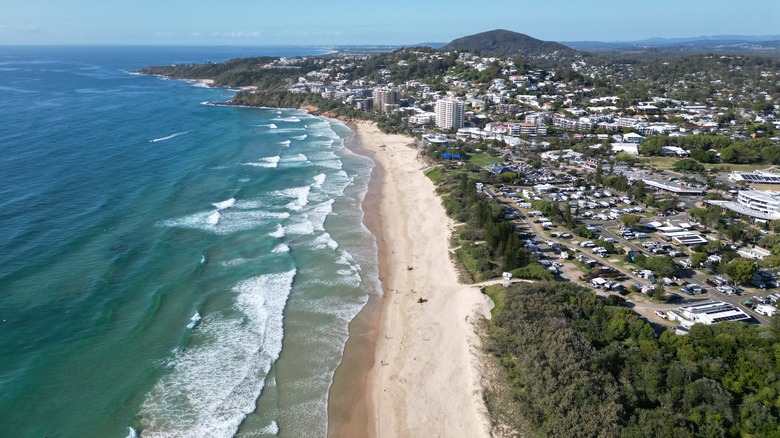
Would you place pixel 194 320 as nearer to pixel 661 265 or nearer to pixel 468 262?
pixel 468 262

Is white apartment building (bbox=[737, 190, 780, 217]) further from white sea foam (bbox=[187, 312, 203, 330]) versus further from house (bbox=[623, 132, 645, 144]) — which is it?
white sea foam (bbox=[187, 312, 203, 330])

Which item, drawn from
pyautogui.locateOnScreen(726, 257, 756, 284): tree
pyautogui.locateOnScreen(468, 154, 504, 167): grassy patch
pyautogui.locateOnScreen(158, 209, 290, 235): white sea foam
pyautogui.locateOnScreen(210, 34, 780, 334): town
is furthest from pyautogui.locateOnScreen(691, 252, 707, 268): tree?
pyautogui.locateOnScreen(158, 209, 290, 235): white sea foam

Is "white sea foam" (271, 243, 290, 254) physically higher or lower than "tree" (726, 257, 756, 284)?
lower

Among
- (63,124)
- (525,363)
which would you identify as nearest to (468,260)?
(525,363)

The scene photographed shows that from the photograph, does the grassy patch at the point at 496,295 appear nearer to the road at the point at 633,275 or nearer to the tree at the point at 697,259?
the road at the point at 633,275

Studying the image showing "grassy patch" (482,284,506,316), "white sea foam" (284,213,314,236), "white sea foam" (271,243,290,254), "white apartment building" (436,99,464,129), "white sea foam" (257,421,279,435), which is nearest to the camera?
"white sea foam" (257,421,279,435)
